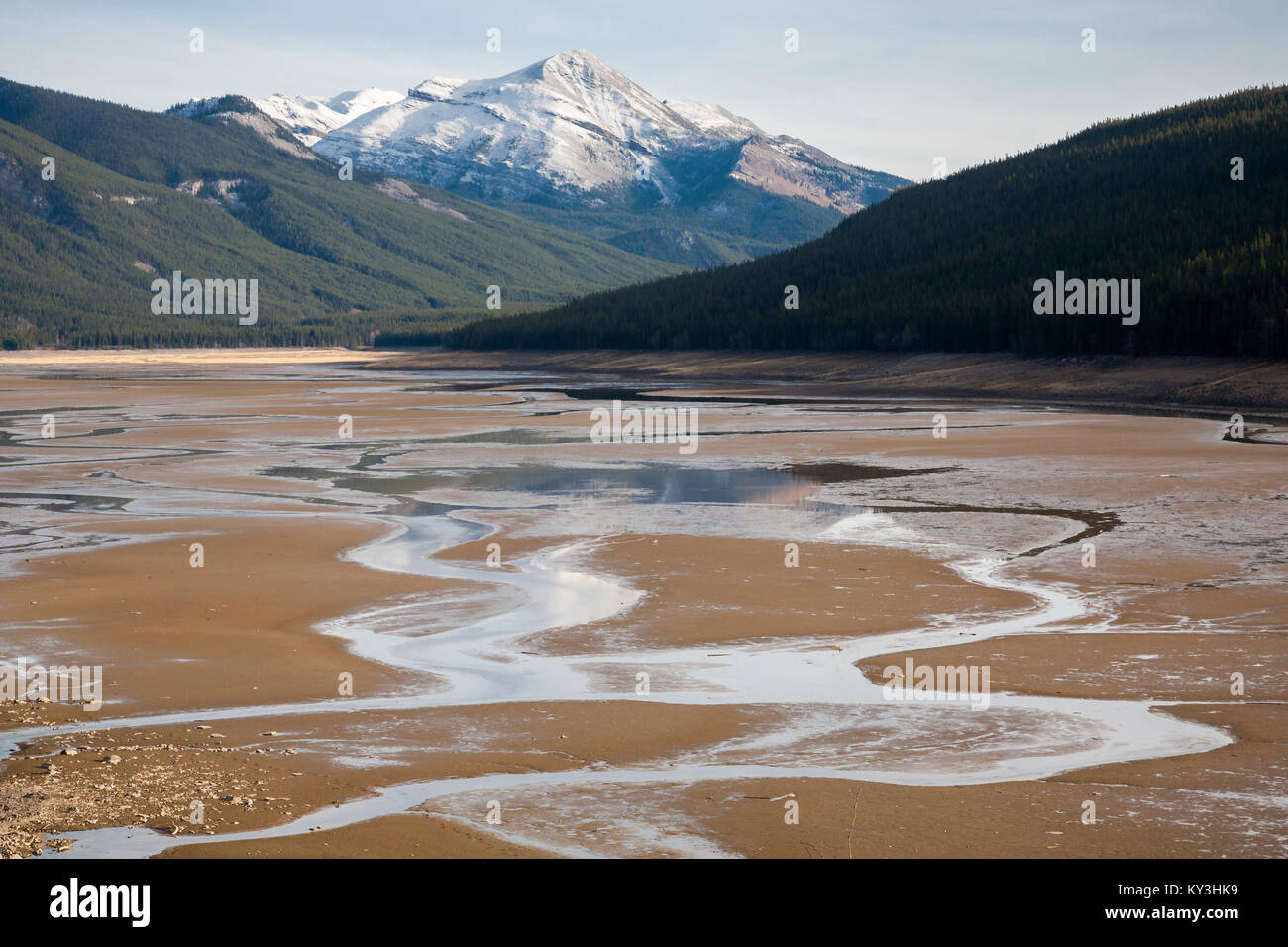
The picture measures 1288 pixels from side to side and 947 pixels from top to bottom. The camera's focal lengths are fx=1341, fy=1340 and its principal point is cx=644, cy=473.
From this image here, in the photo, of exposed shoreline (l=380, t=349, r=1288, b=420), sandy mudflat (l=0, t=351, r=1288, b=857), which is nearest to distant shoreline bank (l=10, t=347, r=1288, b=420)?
exposed shoreline (l=380, t=349, r=1288, b=420)

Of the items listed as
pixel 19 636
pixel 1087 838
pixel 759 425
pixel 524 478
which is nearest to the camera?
pixel 1087 838

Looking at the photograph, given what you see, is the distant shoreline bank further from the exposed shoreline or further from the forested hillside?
the forested hillside

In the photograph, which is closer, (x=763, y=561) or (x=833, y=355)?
(x=763, y=561)

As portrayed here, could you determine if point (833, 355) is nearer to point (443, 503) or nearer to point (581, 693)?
point (443, 503)

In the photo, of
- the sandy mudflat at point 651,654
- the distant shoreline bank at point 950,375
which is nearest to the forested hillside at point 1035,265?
the distant shoreline bank at point 950,375

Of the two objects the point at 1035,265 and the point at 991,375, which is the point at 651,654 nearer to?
the point at 991,375
